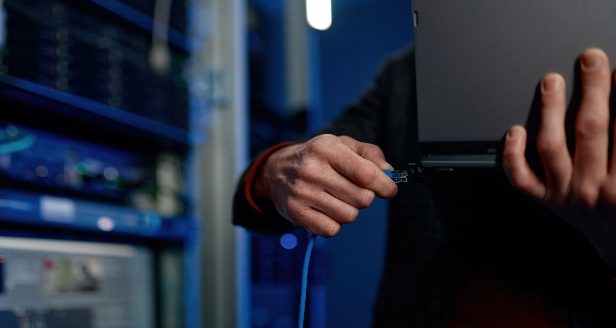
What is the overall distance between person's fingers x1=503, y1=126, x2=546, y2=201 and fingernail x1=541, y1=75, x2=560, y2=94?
Result: 0.04m

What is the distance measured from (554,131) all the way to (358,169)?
0.18 metres

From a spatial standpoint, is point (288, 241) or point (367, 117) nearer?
point (367, 117)

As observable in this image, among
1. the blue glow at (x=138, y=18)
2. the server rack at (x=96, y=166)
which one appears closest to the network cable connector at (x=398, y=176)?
the server rack at (x=96, y=166)

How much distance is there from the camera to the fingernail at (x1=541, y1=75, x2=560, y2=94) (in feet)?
1.50

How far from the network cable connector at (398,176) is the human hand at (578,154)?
4.4 inches

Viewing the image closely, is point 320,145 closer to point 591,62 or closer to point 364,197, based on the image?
point 364,197

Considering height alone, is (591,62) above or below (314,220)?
above

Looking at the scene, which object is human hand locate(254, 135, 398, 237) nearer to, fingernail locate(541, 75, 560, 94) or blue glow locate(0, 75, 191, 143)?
fingernail locate(541, 75, 560, 94)

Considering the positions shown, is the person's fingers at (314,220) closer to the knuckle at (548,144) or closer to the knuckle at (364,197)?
the knuckle at (364,197)

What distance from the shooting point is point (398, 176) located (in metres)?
0.57

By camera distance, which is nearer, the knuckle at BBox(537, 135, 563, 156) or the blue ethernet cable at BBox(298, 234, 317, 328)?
the knuckle at BBox(537, 135, 563, 156)

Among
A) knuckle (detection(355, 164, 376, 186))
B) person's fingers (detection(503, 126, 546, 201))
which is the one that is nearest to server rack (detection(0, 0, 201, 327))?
knuckle (detection(355, 164, 376, 186))

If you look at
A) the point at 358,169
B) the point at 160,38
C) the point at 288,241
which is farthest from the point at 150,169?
the point at 358,169

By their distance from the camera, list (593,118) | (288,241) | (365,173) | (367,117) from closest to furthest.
→ (593,118)
(365,173)
(367,117)
(288,241)
